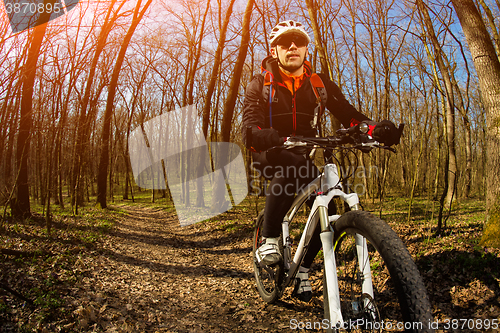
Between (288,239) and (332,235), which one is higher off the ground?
(332,235)

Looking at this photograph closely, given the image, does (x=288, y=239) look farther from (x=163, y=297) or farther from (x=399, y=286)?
(x=163, y=297)

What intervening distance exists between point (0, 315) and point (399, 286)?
3211 mm

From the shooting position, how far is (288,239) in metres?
2.85

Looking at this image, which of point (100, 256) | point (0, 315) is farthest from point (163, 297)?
point (100, 256)

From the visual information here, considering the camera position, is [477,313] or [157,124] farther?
[157,124]

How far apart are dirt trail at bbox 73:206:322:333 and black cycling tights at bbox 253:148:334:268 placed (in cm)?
85

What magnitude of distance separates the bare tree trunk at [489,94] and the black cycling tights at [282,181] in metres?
2.50

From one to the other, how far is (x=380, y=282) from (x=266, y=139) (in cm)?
162

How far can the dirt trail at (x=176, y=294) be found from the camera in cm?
274

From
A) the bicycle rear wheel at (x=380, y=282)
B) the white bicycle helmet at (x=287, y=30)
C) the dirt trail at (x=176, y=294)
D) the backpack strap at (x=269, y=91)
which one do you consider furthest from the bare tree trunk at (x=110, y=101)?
the bicycle rear wheel at (x=380, y=282)

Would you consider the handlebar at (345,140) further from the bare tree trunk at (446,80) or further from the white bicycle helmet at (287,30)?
the bare tree trunk at (446,80)

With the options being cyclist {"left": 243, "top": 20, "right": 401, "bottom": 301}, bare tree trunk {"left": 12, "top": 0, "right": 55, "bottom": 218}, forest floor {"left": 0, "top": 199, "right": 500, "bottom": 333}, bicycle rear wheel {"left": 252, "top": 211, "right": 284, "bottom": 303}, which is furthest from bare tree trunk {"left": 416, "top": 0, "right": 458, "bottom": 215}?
bare tree trunk {"left": 12, "top": 0, "right": 55, "bottom": 218}

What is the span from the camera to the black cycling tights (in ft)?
8.53

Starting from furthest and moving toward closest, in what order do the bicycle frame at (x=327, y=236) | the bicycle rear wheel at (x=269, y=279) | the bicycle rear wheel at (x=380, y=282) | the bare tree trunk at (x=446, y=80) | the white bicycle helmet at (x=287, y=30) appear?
the bare tree trunk at (x=446, y=80) < the bicycle rear wheel at (x=269, y=279) < the white bicycle helmet at (x=287, y=30) < the bicycle frame at (x=327, y=236) < the bicycle rear wheel at (x=380, y=282)
